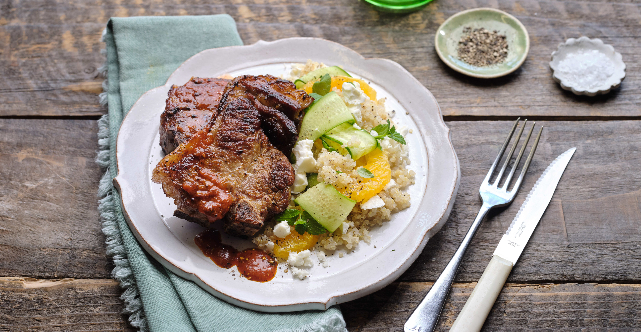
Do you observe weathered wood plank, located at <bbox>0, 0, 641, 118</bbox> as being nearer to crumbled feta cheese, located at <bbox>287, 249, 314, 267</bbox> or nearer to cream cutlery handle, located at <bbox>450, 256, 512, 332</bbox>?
cream cutlery handle, located at <bbox>450, 256, 512, 332</bbox>

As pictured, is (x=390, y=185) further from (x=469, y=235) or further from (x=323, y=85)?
(x=323, y=85)

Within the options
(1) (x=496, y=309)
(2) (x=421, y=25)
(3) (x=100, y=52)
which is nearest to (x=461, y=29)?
(2) (x=421, y=25)

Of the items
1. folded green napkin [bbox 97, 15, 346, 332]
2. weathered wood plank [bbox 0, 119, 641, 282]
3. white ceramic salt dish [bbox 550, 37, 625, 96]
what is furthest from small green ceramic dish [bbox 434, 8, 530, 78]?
folded green napkin [bbox 97, 15, 346, 332]

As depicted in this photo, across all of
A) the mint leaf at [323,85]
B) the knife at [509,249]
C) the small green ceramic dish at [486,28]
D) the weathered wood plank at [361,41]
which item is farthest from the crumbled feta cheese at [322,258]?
the small green ceramic dish at [486,28]

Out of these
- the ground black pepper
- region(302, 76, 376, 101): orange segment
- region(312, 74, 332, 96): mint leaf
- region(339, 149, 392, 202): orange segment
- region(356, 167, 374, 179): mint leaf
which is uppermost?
region(312, 74, 332, 96): mint leaf

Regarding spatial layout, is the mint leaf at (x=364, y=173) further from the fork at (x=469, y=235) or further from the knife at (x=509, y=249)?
the knife at (x=509, y=249)

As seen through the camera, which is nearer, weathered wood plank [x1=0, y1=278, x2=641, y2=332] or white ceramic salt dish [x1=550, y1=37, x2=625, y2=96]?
weathered wood plank [x1=0, y1=278, x2=641, y2=332]

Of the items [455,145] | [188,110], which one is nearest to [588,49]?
[455,145]
